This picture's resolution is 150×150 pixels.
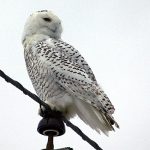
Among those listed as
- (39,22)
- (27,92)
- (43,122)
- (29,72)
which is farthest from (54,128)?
(39,22)

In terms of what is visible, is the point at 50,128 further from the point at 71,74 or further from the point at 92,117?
the point at 71,74

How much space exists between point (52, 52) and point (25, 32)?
1.92ft

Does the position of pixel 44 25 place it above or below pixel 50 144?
above

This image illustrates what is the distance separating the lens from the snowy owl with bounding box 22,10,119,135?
522cm

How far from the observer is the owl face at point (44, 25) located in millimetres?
6227

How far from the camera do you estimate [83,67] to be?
19.7 ft

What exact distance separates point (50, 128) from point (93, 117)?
1.68 metres

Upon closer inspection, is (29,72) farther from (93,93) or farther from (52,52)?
(93,93)

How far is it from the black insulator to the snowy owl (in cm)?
140

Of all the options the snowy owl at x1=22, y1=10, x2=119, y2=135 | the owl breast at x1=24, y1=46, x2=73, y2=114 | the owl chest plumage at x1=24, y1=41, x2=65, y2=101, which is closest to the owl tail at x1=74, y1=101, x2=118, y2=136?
the snowy owl at x1=22, y1=10, x2=119, y2=135

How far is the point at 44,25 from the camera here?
6246 mm

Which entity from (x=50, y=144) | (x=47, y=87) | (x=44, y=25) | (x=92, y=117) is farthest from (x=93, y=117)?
(x=50, y=144)

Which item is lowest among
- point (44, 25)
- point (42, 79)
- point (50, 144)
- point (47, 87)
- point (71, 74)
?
point (50, 144)

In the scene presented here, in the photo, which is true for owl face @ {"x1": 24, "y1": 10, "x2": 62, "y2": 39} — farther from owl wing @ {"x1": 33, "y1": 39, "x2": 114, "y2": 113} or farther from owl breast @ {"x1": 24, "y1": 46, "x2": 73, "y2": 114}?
owl breast @ {"x1": 24, "y1": 46, "x2": 73, "y2": 114}
